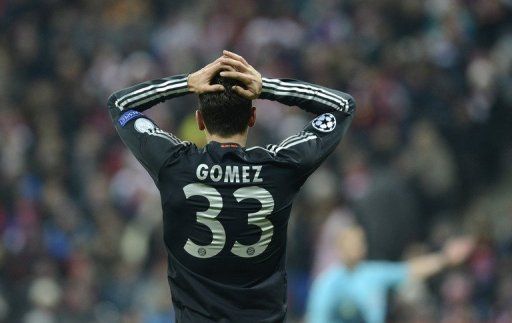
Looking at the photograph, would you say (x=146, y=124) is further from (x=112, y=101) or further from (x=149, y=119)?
(x=112, y=101)

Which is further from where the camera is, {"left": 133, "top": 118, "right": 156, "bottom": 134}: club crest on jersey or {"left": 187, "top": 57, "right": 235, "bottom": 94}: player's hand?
{"left": 133, "top": 118, "right": 156, "bottom": 134}: club crest on jersey

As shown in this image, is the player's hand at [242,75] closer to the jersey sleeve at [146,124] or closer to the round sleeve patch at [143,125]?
the jersey sleeve at [146,124]

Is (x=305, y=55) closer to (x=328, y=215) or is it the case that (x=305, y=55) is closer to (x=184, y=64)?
(x=184, y=64)

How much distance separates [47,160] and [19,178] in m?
0.39

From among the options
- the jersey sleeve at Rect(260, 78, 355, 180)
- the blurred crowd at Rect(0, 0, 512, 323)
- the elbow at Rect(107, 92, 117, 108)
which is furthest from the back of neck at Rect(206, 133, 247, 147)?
the blurred crowd at Rect(0, 0, 512, 323)

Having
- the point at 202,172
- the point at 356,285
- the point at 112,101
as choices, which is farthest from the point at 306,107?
the point at 356,285

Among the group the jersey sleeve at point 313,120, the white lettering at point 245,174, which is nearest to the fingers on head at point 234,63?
the jersey sleeve at point 313,120

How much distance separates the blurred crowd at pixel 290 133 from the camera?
1066 centimetres

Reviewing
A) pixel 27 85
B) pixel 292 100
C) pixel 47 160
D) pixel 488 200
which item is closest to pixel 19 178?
pixel 47 160

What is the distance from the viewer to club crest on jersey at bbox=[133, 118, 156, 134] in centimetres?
369

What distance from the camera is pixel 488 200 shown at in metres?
11.3

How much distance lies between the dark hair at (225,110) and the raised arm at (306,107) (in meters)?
0.03

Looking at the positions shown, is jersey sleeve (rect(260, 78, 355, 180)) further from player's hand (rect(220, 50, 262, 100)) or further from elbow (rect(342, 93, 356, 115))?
player's hand (rect(220, 50, 262, 100))

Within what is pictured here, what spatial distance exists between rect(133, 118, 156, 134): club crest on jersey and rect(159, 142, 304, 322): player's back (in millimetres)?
153
